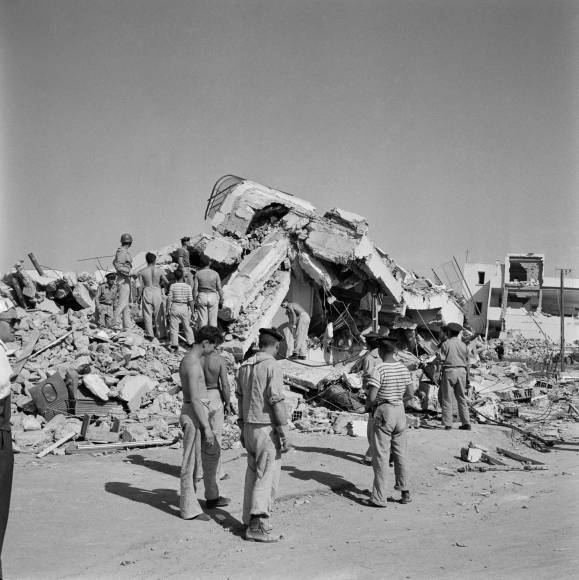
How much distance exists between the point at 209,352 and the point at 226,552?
1616 millimetres

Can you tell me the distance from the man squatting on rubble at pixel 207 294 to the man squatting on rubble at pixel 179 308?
178 mm

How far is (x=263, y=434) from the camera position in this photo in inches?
179

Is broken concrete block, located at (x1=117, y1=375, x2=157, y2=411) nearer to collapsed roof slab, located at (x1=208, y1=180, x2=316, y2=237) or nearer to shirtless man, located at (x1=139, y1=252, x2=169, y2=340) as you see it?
shirtless man, located at (x1=139, y1=252, x2=169, y2=340)

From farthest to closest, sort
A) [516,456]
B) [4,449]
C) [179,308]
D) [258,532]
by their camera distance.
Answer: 1. [179,308]
2. [516,456]
3. [258,532]
4. [4,449]

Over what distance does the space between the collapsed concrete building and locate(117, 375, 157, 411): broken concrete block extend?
2268 mm

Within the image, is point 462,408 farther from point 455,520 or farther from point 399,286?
point 399,286

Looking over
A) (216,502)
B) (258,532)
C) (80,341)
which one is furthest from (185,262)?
(258,532)

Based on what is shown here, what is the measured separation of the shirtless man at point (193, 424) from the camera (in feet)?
15.6

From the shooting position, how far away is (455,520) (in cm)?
556

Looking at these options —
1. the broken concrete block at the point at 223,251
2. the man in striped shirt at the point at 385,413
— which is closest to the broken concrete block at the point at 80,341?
the broken concrete block at the point at 223,251

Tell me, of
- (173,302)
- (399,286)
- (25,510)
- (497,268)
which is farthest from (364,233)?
(497,268)

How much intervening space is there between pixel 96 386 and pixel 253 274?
4646mm

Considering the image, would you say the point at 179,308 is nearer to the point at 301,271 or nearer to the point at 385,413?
the point at 301,271

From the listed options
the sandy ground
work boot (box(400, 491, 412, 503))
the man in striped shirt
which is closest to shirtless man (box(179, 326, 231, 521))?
the sandy ground
